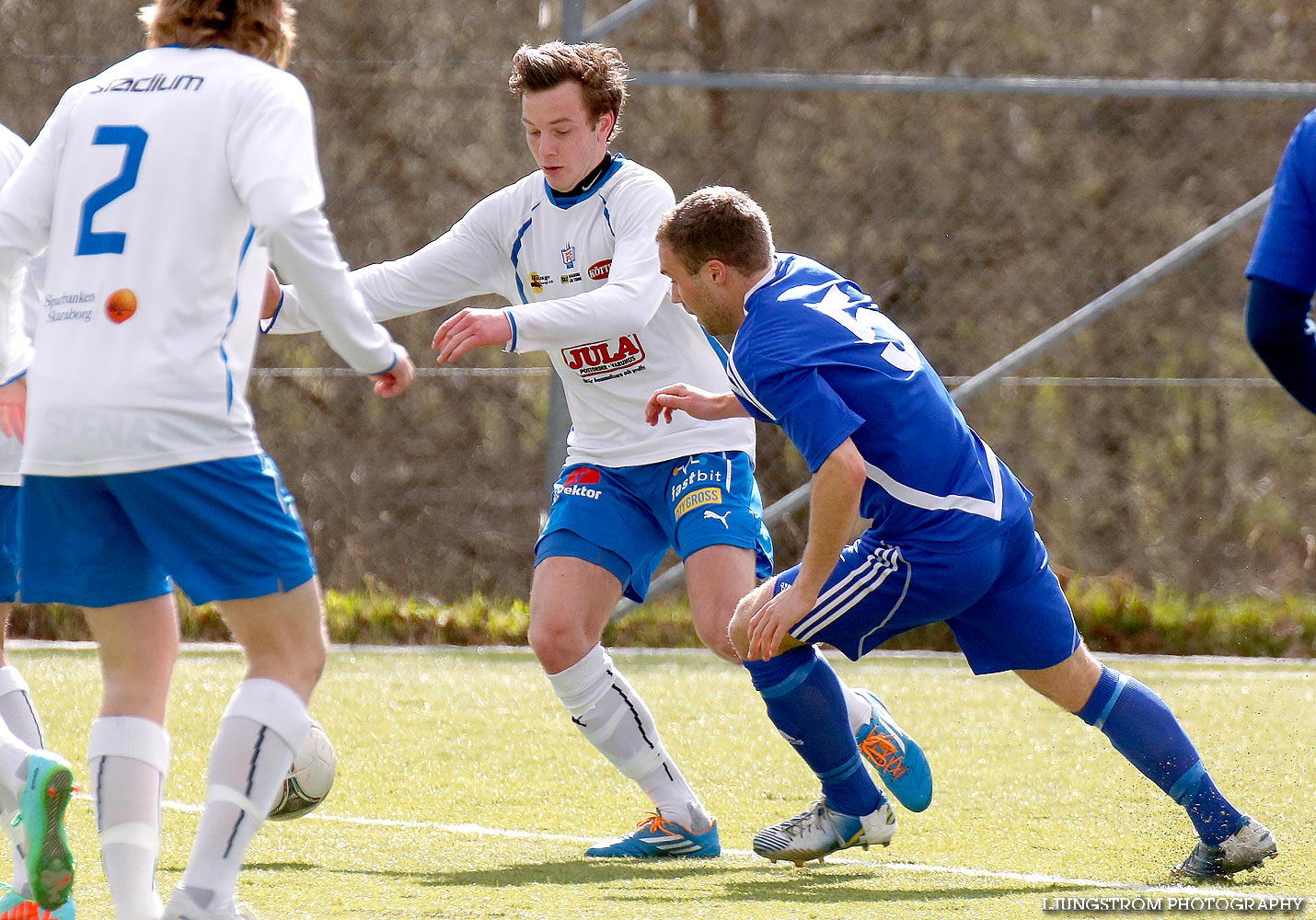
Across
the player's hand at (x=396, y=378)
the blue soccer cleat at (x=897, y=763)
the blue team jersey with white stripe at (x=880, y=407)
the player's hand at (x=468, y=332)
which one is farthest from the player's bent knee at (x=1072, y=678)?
the player's hand at (x=396, y=378)

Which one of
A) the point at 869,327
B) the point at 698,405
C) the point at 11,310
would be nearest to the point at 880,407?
the point at 869,327

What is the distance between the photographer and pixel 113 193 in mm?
2838

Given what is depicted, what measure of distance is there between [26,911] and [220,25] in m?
1.56

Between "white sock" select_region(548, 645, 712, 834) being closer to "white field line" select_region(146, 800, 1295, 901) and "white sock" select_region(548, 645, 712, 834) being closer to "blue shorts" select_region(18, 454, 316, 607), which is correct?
"white field line" select_region(146, 800, 1295, 901)

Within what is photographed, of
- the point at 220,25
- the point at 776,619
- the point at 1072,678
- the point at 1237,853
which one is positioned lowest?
the point at 1237,853

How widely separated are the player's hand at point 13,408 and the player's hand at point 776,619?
1.51 metres

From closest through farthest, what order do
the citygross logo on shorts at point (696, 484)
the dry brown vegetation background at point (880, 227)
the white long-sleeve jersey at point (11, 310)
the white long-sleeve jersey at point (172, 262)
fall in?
1. the white long-sleeve jersey at point (172, 262)
2. the white long-sleeve jersey at point (11, 310)
3. the citygross logo on shorts at point (696, 484)
4. the dry brown vegetation background at point (880, 227)

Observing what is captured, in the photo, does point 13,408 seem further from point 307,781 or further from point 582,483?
point 582,483

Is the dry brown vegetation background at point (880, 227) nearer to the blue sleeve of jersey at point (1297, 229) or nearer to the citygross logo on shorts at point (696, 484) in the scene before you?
the citygross logo on shorts at point (696, 484)

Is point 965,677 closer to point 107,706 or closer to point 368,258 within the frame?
point 368,258

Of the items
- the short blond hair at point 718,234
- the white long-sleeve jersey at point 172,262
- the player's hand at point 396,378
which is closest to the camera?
the white long-sleeve jersey at point 172,262

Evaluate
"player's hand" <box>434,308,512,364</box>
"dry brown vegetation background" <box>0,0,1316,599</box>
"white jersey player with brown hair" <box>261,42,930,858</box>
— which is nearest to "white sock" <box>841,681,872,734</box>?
"white jersey player with brown hair" <box>261,42,930,858</box>

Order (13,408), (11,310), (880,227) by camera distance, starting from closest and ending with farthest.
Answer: (13,408) < (11,310) < (880,227)

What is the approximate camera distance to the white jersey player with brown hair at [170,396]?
9.12ft
